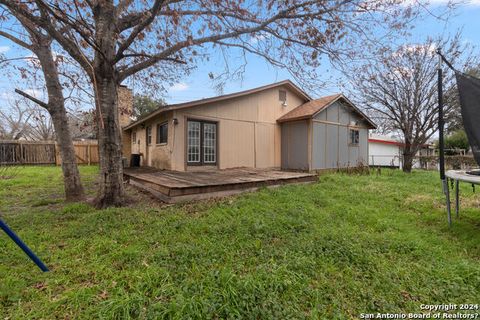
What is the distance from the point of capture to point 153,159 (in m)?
10.7

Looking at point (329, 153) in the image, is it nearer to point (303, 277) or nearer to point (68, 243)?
point (303, 277)

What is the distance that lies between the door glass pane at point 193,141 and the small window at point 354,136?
7696mm

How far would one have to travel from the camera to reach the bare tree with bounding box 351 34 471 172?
10.5m

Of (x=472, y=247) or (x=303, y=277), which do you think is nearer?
(x=303, y=277)

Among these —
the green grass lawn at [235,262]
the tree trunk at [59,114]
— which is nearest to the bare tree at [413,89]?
the green grass lawn at [235,262]

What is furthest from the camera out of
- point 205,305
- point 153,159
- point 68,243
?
point 153,159

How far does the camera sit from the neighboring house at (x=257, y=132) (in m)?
8.97

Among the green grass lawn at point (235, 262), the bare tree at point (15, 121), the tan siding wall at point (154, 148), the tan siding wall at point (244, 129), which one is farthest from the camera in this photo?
the bare tree at point (15, 121)

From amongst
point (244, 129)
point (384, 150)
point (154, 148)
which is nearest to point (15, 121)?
point (154, 148)

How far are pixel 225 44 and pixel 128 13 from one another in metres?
2.11

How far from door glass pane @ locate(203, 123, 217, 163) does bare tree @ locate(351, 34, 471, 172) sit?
21.2ft

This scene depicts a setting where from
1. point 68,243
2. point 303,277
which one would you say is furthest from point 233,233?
point 68,243

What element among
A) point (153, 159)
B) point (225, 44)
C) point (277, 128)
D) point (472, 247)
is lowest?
point (472, 247)

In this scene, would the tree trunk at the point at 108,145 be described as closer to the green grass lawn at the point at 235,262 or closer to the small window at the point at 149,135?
the green grass lawn at the point at 235,262
